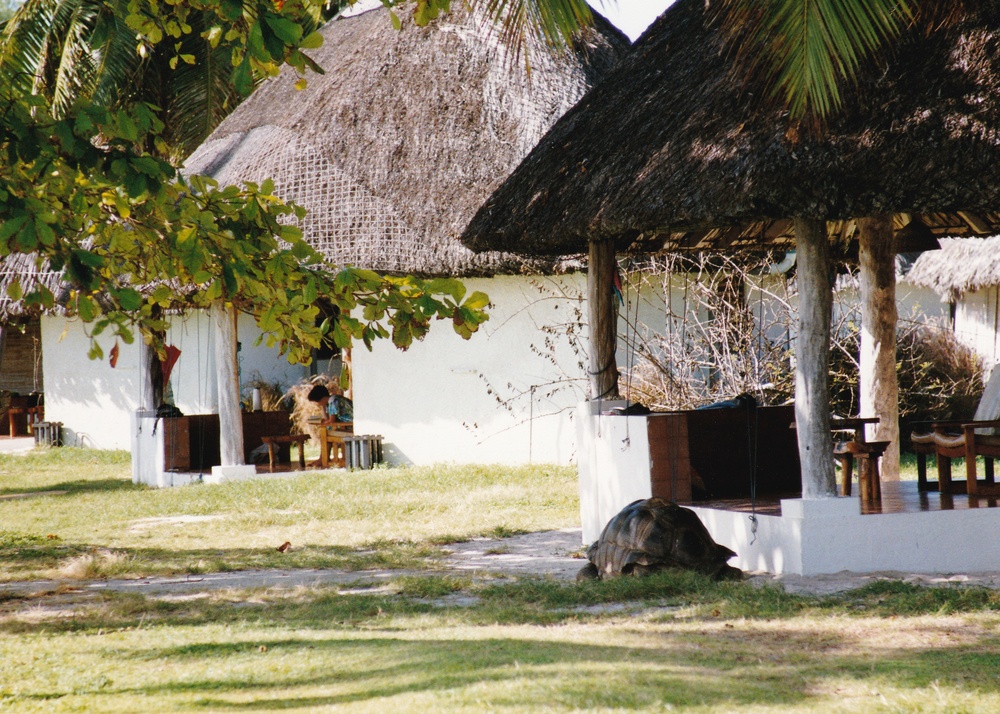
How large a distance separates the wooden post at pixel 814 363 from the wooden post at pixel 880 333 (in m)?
2.71

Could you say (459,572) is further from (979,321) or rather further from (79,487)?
(979,321)

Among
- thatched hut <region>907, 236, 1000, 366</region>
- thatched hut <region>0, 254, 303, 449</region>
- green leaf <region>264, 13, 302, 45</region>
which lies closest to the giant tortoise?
green leaf <region>264, 13, 302, 45</region>

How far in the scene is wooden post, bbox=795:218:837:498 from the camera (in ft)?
21.4

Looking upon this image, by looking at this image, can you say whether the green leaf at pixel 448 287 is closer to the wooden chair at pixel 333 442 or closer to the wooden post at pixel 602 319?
the wooden post at pixel 602 319

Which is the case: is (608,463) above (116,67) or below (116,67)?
below

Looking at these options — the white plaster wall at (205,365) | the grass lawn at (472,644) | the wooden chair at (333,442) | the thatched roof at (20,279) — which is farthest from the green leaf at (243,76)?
the white plaster wall at (205,365)

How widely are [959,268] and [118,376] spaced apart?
14034 millimetres

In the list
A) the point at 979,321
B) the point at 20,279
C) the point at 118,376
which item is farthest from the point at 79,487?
the point at 979,321

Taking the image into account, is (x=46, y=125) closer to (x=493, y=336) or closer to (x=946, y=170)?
(x=946, y=170)

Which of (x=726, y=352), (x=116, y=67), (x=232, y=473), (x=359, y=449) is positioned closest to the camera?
(x=726, y=352)

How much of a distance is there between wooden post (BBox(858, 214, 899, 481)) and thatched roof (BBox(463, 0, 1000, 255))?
2.58 meters

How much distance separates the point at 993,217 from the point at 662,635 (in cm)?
577

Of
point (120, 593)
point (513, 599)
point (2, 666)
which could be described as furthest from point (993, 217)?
point (2, 666)

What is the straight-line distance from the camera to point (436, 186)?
1348 centimetres
